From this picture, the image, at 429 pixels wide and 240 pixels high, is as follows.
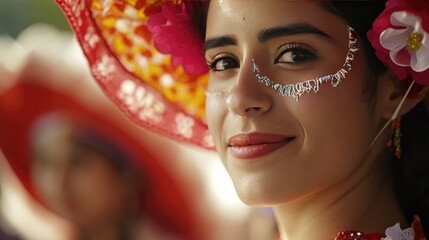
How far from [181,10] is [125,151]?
1862 millimetres

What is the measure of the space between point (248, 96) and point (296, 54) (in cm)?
12

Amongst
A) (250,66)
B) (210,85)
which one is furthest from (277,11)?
(210,85)

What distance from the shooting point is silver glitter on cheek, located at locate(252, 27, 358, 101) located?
1.57 meters

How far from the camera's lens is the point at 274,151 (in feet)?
5.20

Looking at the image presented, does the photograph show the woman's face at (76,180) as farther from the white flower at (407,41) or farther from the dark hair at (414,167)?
the white flower at (407,41)

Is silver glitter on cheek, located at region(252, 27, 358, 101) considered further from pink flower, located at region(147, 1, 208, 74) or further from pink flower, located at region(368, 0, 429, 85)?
pink flower, located at region(147, 1, 208, 74)

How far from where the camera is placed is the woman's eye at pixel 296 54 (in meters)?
1.59

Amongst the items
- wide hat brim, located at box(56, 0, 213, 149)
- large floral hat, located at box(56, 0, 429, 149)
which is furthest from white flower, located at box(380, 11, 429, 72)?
wide hat brim, located at box(56, 0, 213, 149)

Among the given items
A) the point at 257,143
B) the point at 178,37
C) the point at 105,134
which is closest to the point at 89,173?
the point at 105,134

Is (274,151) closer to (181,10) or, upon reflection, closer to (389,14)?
(389,14)

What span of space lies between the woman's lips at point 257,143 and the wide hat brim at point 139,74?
1.64ft

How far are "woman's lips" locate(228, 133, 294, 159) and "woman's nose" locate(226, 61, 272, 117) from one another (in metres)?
0.05

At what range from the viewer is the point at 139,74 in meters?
2.15

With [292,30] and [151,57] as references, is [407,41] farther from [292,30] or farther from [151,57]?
[151,57]
